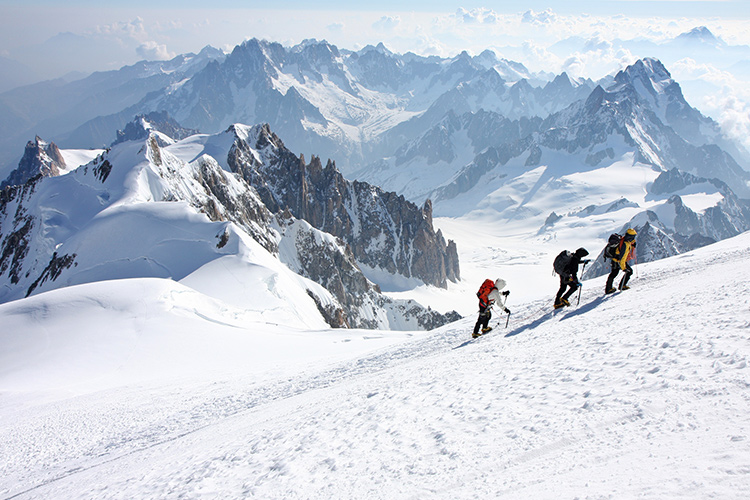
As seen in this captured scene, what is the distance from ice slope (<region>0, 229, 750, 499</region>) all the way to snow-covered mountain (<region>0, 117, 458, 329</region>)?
20.2m

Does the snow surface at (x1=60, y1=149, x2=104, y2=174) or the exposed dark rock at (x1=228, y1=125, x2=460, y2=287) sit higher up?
the snow surface at (x1=60, y1=149, x2=104, y2=174)

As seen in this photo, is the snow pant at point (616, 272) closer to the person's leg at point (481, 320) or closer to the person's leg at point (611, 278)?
the person's leg at point (611, 278)

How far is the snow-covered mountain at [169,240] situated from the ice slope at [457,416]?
20.2 meters

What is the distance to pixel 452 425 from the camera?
7742 millimetres

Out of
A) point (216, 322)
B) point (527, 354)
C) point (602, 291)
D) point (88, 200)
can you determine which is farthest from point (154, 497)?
point (88, 200)

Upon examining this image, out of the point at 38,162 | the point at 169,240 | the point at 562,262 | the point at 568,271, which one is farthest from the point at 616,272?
the point at 38,162

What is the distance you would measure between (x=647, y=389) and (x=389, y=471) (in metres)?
4.62

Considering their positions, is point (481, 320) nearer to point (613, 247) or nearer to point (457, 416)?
point (613, 247)

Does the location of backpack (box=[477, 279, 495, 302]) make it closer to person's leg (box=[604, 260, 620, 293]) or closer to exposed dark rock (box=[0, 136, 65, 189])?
person's leg (box=[604, 260, 620, 293])

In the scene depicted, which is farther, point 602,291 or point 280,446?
point 602,291

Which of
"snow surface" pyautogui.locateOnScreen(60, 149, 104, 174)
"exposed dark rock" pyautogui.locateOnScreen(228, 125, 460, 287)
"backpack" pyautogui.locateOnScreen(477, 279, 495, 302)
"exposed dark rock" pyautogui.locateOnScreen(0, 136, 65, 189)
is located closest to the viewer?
"backpack" pyautogui.locateOnScreen(477, 279, 495, 302)

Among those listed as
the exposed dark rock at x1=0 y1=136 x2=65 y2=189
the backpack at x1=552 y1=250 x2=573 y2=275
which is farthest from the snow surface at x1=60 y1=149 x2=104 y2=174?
the backpack at x1=552 y1=250 x2=573 y2=275

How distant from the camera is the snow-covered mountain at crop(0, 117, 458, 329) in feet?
126

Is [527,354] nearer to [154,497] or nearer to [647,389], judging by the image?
[647,389]
